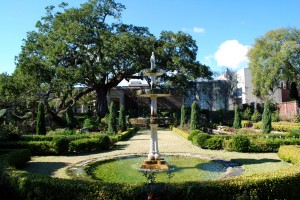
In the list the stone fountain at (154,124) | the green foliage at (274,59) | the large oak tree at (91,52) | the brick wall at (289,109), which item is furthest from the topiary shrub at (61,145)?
the green foliage at (274,59)

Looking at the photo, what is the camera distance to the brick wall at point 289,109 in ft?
116

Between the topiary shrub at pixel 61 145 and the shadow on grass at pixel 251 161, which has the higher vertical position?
the topiary shrub at pixel 61 145

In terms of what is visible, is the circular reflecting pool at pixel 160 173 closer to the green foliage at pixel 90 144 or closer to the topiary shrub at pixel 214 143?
the green foliage at pixel 90 144

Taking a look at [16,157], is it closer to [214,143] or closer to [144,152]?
[144,152]

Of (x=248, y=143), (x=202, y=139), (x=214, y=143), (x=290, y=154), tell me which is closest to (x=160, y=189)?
(x=290, y=154)

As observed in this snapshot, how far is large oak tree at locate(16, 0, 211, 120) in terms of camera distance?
3238cm

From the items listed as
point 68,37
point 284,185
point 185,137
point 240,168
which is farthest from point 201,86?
point 284,185

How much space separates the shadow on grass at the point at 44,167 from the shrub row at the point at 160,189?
3977mm

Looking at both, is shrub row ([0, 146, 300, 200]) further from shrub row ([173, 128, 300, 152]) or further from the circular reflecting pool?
shrub row ([173, 128, 300, 152])

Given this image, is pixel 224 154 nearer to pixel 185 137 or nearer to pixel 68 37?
pixel 185 137

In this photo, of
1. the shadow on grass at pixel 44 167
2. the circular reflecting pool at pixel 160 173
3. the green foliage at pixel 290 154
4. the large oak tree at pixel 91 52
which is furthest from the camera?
the large oak tree at pixel 91 52

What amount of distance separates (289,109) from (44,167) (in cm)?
3294

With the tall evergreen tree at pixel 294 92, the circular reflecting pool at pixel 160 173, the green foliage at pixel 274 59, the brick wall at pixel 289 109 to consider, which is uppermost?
the green foliage at pixel 274 59

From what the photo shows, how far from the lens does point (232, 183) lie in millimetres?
6754
